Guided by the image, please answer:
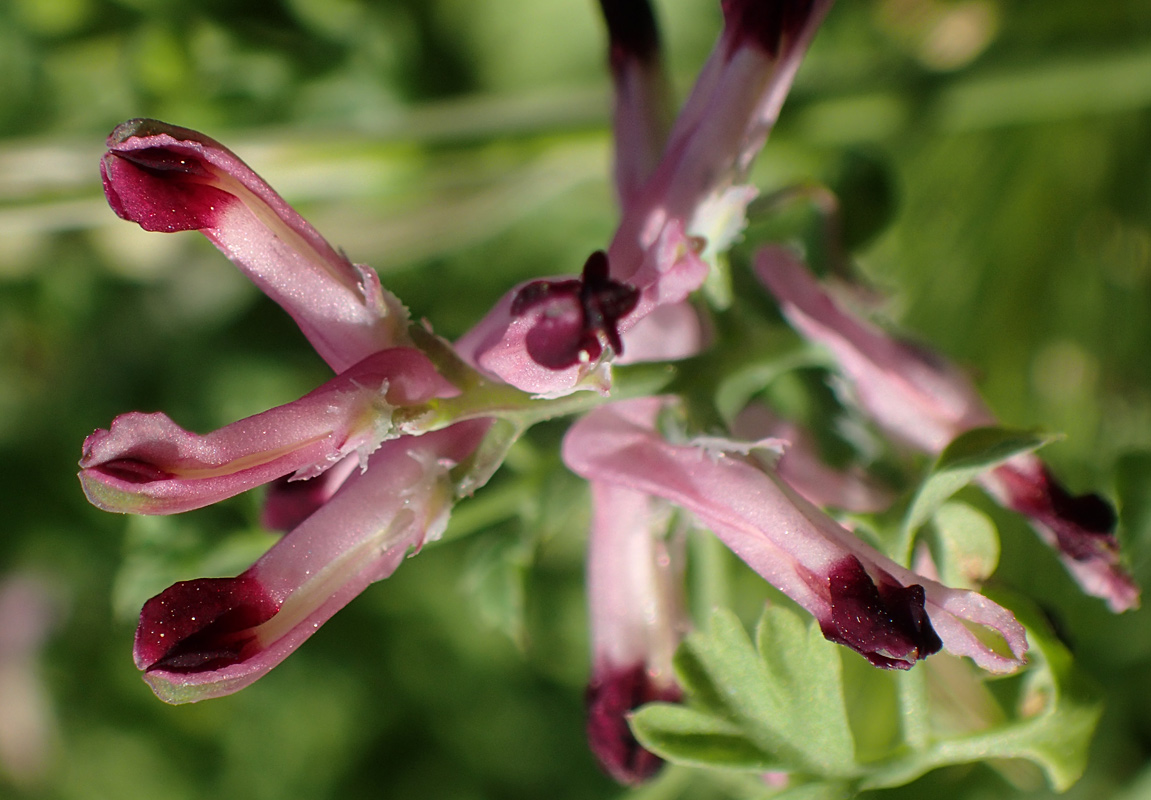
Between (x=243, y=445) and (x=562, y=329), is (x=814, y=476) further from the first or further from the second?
(x=243, y=445)

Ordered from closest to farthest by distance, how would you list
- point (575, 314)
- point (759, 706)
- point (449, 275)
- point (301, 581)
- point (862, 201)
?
point (575, 314) → point (301, 581) → point (759, 706) → point (862, 201) → point (449, 275)

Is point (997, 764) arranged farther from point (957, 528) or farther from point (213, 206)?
point (213, 206)

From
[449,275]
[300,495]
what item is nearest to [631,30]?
[300,495]

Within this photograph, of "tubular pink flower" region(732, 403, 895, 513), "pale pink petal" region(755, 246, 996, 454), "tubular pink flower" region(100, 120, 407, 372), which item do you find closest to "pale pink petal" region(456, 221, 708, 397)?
"tubular pink flower" region(100, 120, 407, 372)

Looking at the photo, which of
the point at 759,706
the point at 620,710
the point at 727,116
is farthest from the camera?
the point at 620,710

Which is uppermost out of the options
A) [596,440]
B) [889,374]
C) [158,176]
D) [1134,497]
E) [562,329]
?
[158,176]

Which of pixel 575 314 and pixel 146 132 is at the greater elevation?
pixel 146 132

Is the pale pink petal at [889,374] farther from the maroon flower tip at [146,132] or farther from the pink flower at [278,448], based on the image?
the maroon flower tip at [146,132]
